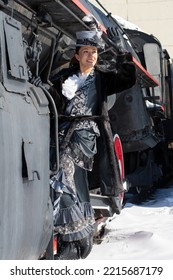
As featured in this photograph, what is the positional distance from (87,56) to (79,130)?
425 mm

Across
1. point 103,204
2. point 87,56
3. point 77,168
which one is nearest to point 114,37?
point 87,56

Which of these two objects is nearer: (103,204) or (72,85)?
(72,85)

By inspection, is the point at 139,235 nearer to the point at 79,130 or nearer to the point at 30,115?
the point at 79,130

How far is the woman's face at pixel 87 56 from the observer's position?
327 cm

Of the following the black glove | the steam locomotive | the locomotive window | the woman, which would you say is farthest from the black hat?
the locomotive window

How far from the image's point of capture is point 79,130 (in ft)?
10.8

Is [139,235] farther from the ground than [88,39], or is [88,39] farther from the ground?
[88,39]

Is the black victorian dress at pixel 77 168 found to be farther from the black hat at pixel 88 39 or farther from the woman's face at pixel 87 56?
the black hat at pixel 88 39

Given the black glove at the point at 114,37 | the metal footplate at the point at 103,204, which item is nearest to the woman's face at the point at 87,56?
the black glove at the point at 114,37

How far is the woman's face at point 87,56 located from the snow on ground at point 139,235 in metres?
1.54

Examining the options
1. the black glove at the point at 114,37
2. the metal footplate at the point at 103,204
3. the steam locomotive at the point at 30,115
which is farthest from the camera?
the metal footplate at the point at 103,204

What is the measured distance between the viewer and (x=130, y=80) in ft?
10.9

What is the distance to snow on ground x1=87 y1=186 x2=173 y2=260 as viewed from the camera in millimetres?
4332

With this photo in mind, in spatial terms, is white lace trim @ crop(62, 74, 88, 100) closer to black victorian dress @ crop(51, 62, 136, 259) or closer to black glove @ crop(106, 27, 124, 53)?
black victorian dress @ crop(51, 62, 136, 259)
